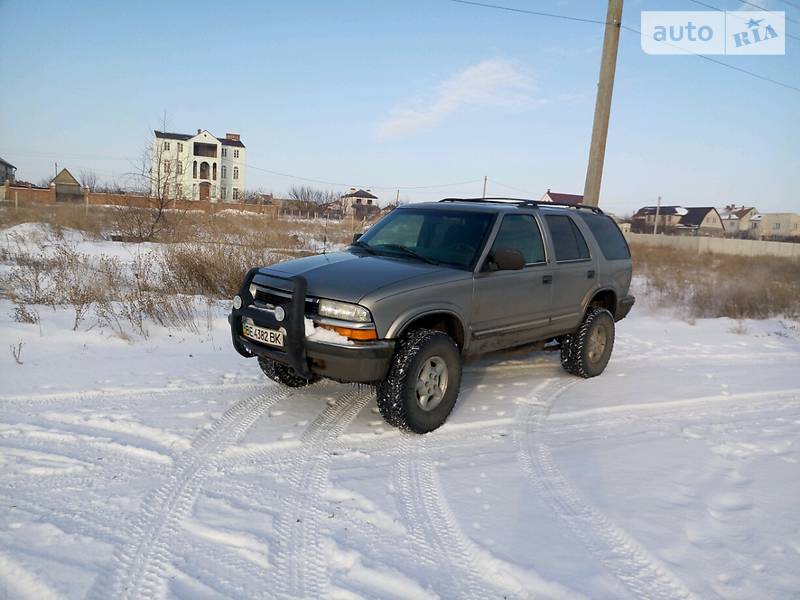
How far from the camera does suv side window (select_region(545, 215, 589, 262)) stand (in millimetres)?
5957

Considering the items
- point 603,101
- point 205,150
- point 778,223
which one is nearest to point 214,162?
point 205,150

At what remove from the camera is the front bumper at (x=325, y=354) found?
13.3ft

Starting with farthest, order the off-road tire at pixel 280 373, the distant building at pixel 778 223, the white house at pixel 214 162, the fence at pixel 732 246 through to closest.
A: the distant building at pixel 778 223 → the white house at pixel 214 162 → the fence at pixel 732 246 → the off-road tire at pixel 280 373

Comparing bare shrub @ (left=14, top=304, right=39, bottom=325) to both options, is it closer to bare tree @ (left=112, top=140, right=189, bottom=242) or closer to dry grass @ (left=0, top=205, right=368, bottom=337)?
dry grass @ (left=0, top=205, right=368, bottom=337)

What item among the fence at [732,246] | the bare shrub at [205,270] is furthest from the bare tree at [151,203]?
the fence at [732,246]

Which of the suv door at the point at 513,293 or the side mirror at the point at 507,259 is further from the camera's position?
the suv door at the point at 513,293

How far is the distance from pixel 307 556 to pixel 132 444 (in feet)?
6.12

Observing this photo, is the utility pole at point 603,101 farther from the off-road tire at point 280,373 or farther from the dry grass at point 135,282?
the off-road tire at point 280,373

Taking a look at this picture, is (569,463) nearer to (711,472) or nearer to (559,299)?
(711,472)

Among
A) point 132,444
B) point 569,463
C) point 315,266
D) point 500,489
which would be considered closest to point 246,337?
point 315,266

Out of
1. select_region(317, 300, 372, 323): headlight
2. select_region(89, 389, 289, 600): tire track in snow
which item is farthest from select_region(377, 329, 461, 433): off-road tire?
select_region(89, 389, 289, 600): tire track in snow

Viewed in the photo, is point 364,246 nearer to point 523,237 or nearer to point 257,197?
point 523,237

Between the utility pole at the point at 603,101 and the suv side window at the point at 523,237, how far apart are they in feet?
15.4

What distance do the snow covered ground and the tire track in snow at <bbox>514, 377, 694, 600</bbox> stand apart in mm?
12
